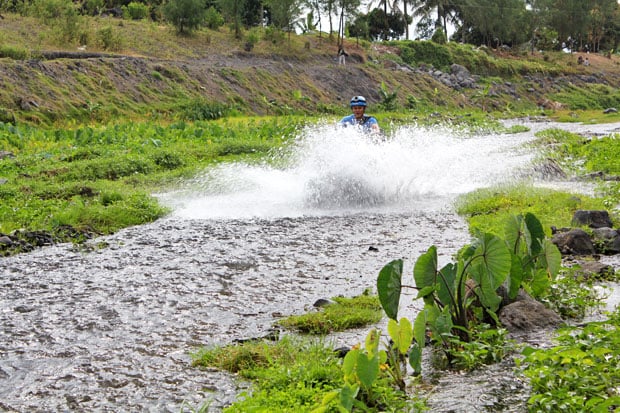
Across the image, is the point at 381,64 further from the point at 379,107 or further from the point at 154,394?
the point at 154,394

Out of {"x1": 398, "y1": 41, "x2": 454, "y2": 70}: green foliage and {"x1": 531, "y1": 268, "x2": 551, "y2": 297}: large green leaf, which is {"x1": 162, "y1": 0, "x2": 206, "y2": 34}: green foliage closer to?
{"x1": 398, "y1": 41, "x2": 454, "y2": 70}: green foliage

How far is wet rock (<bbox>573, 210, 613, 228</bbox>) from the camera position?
10.7 m

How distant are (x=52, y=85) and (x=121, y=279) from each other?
25980mm

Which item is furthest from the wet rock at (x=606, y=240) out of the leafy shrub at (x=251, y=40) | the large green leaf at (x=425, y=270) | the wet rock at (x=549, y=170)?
the leafy shrub at (x=251, y=40)

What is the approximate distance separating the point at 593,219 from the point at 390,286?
20.8ft

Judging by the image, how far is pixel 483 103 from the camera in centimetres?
6141

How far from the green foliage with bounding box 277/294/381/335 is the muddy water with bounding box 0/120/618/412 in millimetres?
339

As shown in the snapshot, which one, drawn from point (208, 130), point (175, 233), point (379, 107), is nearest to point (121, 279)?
point (175, 233)

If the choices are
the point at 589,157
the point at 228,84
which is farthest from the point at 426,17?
the point at 589,157

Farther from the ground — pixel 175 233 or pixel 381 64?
pixel 381 64

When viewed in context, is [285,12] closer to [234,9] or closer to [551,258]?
[234,9]

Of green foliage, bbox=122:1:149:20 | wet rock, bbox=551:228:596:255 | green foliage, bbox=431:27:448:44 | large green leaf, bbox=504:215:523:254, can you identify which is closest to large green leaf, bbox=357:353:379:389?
large green leaf, bbox=504:215:523:254

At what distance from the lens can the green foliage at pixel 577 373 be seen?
4.39 metres

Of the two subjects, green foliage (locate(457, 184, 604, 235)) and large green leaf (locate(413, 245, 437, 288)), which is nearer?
large green leaf (locate(413, 245, 437, 288))
